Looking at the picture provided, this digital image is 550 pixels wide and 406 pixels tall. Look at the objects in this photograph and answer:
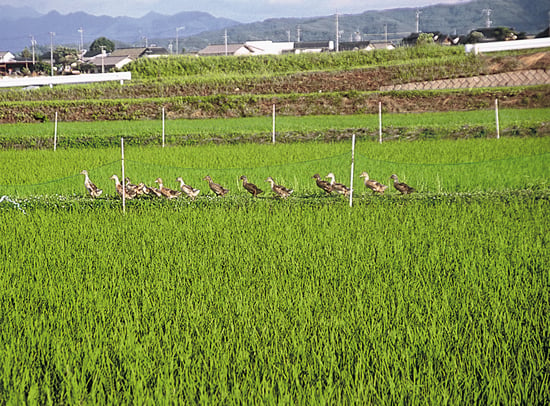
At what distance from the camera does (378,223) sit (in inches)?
351

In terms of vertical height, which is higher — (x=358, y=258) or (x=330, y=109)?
(x=330, y=109)

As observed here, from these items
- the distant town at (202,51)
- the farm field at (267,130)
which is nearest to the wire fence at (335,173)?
the farm field at (267,130)

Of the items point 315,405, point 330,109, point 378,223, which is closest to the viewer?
point 315,405

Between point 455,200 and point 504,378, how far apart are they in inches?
260

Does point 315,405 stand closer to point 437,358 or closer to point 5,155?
point 437,358

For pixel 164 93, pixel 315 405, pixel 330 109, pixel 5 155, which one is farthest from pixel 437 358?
A: pixel 164 93

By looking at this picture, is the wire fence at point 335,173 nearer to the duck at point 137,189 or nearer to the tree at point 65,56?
the duck at point 137,189

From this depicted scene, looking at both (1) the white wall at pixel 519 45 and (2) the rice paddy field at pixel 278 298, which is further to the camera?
(1) the white wall at pixel 519 45

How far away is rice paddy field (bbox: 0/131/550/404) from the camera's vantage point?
417 centimetres

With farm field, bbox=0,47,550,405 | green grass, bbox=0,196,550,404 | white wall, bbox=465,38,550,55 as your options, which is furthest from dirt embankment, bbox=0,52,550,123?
green grass, bbox=0,196,550,404

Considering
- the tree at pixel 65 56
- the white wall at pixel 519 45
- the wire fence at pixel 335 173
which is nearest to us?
the wire fence at pixel 335 173

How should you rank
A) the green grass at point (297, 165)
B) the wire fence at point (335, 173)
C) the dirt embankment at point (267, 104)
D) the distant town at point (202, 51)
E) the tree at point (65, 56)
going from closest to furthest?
the wire fence at point (335, 173), the green grass at point (297, 165), the dirt embankment at point (267, 104), the distant town at point (202, 51), the tree at point (65, 56)

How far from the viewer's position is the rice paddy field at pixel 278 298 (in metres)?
4.17

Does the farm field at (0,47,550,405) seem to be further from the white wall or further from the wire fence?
the white wall
